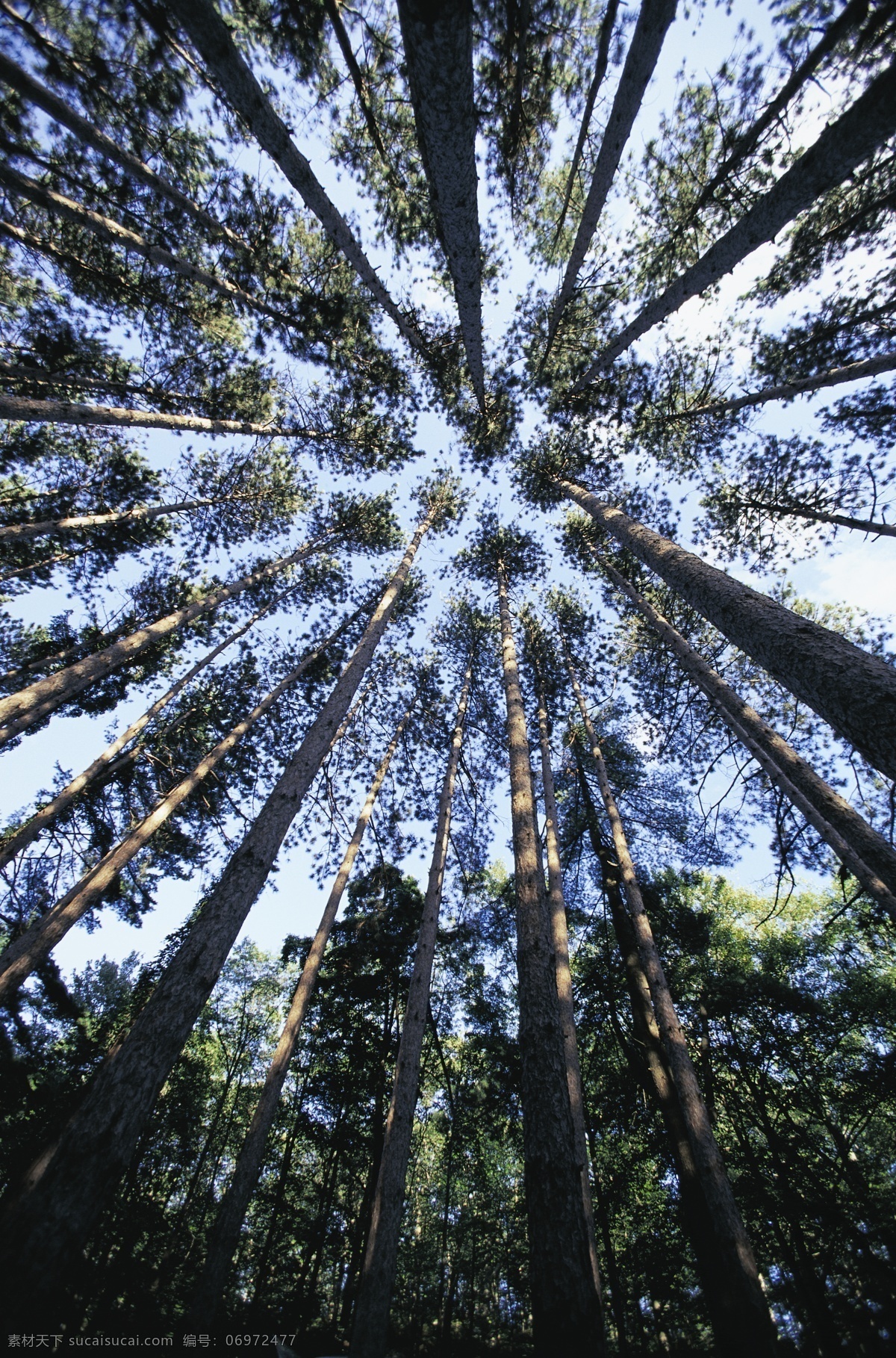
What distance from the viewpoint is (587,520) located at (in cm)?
1269

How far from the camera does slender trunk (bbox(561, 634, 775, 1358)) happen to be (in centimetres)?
514

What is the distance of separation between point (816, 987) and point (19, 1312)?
1602 centimetres

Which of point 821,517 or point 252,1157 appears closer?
point 252,1157

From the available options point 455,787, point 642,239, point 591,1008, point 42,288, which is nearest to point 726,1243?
point 591,1008

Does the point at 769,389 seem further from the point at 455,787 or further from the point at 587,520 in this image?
the point at 455,787

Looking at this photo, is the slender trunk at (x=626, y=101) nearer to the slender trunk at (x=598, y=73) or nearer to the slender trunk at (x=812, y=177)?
the slender trunk at (x=598, y=73)

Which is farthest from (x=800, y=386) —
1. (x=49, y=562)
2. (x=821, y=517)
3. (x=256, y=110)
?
(x=49, y=562)

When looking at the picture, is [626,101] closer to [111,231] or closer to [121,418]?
[111,231]

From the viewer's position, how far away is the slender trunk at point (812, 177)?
3.70 metres

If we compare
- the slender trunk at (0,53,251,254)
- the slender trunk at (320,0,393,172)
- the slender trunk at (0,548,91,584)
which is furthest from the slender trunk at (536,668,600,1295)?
the slender trunk at (0,548,91,584)

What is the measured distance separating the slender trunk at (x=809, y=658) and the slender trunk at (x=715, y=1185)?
18.9ft

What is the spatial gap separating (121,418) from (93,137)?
326cm

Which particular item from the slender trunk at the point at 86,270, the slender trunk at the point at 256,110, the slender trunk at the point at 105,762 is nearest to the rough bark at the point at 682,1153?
the slender trunk at the point at 105,762

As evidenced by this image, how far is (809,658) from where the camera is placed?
132 inches
